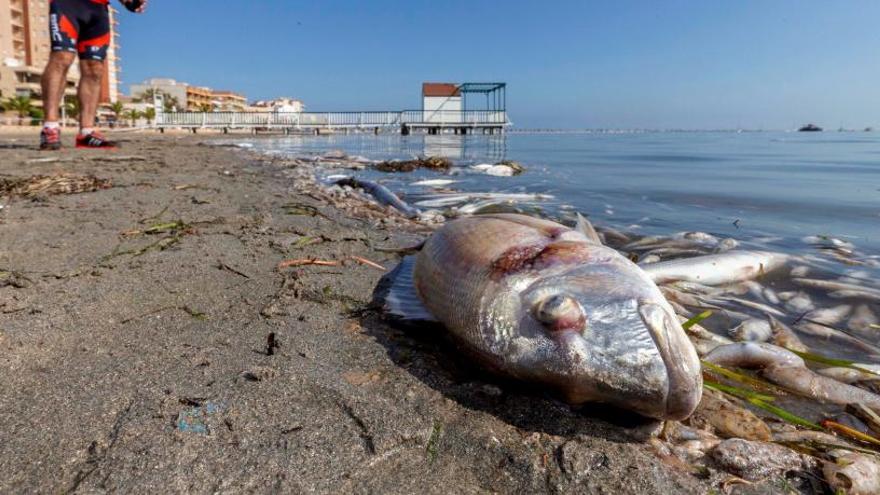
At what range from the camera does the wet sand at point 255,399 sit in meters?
1.37

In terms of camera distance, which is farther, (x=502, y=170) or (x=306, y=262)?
(x=502, y=170)

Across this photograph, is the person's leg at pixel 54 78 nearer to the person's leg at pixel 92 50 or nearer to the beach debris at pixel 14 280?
the person's leg at pixel 92 50

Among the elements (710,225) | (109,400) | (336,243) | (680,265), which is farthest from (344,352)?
(710,225)

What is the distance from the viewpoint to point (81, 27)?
8656 millimetres

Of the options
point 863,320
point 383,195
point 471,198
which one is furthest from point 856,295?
point 383,195

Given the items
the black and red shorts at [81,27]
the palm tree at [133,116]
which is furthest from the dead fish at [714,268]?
the palm tree at [133,116]

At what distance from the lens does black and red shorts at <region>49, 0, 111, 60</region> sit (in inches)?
326

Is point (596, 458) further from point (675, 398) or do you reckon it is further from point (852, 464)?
point (852, 464)

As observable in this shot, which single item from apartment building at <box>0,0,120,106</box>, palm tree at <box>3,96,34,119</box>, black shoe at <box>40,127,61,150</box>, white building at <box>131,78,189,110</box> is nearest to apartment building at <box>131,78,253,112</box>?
white building at <box>131,78,189,110</box>

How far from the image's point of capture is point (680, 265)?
347cm

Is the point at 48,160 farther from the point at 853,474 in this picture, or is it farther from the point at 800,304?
the point at 853,474

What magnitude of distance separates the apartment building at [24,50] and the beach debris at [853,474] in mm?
76826

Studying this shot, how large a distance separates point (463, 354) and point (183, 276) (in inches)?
74.6

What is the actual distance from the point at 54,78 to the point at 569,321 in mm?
10466
